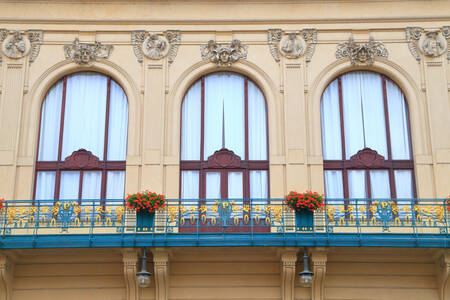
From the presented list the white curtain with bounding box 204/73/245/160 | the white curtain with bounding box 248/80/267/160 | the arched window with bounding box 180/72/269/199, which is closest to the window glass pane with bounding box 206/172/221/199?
the arched window with bounding box 180/72/269/199

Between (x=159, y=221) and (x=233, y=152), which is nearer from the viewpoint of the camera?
(x=159, y=221)

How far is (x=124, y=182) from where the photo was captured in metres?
19.9

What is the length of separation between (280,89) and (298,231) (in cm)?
488

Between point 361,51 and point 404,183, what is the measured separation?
427 cm

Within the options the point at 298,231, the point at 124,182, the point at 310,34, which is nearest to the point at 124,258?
the point at 124,182

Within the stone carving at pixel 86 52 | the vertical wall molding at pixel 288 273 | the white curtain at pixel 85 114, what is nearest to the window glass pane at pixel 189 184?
the white curtain at pixel 85 114

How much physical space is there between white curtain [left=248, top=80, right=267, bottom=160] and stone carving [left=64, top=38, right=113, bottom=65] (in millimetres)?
4642

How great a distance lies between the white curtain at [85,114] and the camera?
20438 millimetres

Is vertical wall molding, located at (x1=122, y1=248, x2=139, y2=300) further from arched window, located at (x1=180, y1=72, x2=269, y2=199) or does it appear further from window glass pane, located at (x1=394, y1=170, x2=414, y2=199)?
window glass pane, located at (x1=394, y1=170, x2=414, y2=199)

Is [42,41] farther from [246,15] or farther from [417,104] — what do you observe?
[417,104]

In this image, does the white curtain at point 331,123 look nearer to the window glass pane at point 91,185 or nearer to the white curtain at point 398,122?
the white curtain at point 398,122

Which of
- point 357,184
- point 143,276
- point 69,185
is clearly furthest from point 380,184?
point 69,185

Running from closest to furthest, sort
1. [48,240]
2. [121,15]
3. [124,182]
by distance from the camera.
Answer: [48,240], [124,182], [121,15]

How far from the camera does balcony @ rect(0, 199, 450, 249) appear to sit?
17.4 m
